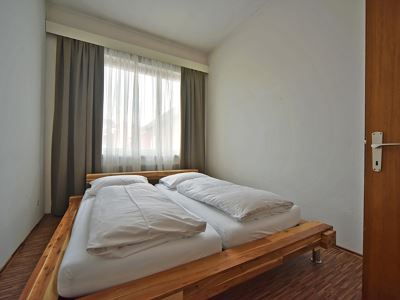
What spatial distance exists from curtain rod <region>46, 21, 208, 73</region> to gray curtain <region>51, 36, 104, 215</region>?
0.28 feet

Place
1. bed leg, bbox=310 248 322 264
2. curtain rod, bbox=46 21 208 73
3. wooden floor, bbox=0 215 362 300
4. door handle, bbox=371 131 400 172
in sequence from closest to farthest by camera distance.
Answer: door handle, bbox=371 131 400 172 < wooden floor, bbox=0 215 362 300 < bed leg, bbox=310 248 322 264 < curtain rod, bbox=46 21 208 73

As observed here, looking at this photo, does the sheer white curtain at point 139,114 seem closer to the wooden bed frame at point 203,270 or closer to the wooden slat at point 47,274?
the wooden bed frame at point 203,270

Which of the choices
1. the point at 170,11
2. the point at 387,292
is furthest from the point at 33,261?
the point at 170,11

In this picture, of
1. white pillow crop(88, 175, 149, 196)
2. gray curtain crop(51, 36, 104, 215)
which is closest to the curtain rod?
gray curtain crop(51, 36, 104, 215)

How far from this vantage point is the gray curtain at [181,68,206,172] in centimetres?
344

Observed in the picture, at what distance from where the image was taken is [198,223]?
3.87ft

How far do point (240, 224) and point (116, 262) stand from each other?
0.82 meters

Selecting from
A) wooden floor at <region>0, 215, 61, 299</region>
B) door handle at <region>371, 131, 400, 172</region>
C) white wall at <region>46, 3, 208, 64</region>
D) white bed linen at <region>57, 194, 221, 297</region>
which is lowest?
wooden floor at <region>0, 215, 61, 299</region>

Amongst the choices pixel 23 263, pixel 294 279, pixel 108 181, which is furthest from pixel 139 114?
pixel 294 279

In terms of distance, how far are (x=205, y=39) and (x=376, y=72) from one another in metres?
2.77

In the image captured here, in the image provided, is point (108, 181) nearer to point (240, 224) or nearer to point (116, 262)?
point (116, 262)

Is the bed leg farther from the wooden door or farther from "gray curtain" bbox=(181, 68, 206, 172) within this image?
"gray curtain" bbox=(181, 68, 206, 172)

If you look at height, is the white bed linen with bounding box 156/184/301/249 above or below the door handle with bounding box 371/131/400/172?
below

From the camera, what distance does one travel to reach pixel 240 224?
135cm
